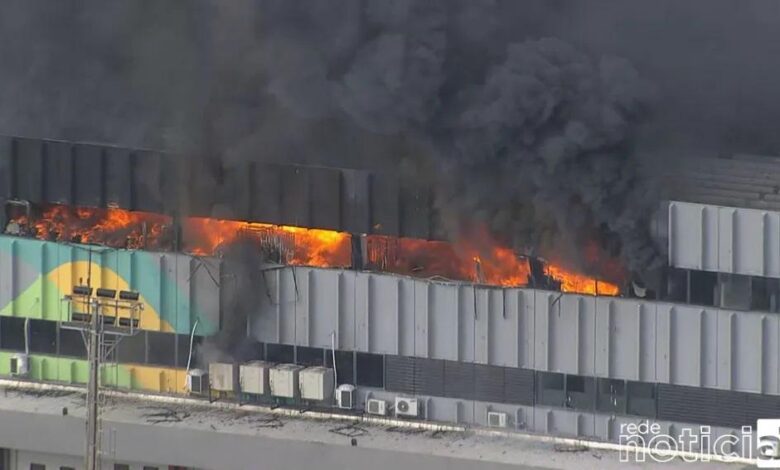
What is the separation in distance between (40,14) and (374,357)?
29.7 ft

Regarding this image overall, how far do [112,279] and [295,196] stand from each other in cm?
379

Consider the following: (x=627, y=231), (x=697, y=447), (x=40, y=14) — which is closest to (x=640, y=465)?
(x=697, y=447)

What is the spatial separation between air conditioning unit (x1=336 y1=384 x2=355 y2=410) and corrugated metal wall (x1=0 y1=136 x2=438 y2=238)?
106 inches

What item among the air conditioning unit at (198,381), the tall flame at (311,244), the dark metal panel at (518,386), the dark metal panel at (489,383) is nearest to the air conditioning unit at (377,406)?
the dark metal panel at (489,383)

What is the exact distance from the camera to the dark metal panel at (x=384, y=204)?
3462 centimetres

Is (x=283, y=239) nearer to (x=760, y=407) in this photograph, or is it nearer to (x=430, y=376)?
(x=430, y=376)

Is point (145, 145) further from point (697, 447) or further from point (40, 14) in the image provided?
point (697, 447)

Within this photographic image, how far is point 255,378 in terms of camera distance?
3534 cm

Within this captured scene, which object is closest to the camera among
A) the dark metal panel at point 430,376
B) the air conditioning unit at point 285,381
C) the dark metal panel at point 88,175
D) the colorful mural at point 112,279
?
the dark metal panel at point 430,376

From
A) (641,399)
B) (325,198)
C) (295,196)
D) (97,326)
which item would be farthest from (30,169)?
(641,399)

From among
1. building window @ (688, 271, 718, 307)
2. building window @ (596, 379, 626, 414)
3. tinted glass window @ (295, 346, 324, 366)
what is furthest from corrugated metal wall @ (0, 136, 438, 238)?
building window @ (688, 271, 718, 307)

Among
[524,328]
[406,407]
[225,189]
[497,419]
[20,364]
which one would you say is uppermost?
[225,189]

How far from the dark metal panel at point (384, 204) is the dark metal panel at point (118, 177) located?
4.64 meters

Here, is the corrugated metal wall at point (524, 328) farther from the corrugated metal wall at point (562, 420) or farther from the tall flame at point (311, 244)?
the corrugated metal wall at point (562, 420)
